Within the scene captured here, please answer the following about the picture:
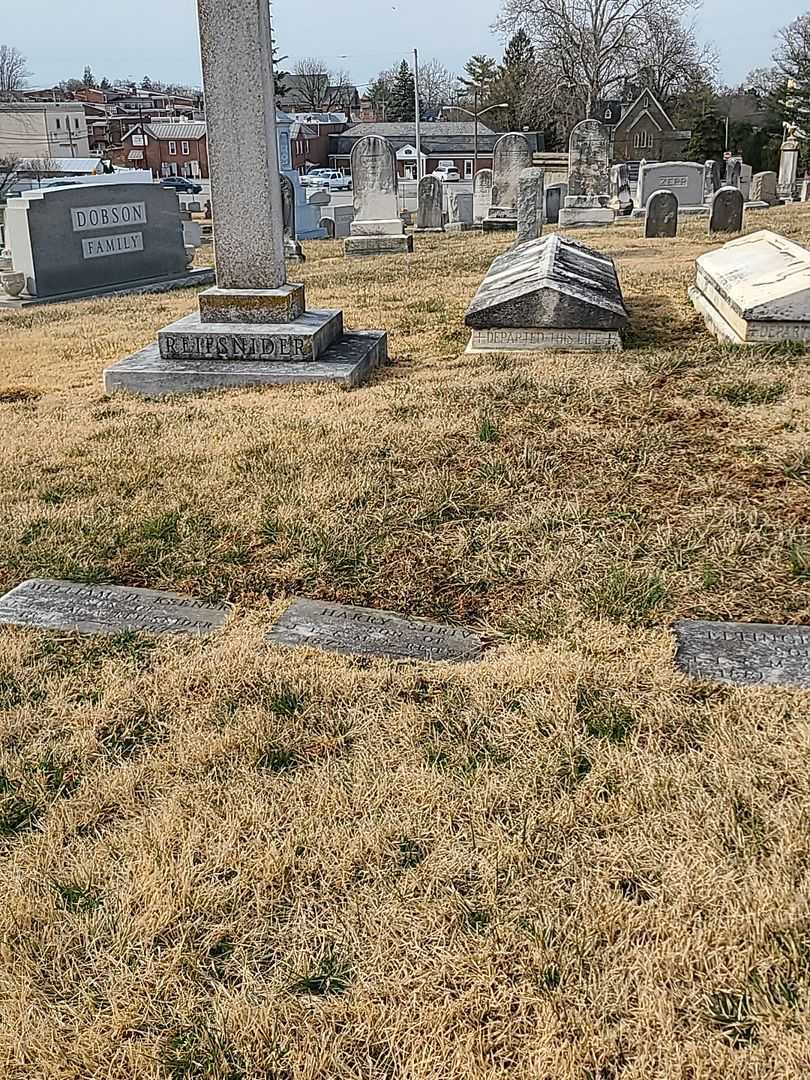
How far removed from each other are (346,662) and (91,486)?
7.12 ft

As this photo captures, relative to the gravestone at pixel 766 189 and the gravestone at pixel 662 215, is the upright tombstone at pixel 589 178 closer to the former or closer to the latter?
the gravestone at pixel 662 215

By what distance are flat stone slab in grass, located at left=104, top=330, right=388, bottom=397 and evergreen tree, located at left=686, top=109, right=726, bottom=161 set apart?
40204 mm

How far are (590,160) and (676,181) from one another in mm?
4866

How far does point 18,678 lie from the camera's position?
9.80 feet

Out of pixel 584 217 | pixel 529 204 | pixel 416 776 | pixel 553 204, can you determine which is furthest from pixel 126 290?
pixel 553 204

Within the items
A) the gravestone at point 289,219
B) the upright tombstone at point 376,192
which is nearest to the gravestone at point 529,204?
the upright tombstone at point 376,192

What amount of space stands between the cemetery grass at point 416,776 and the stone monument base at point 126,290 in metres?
6.96

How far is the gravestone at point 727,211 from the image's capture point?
13.9 metres

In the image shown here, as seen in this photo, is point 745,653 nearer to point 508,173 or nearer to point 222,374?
point 222,374

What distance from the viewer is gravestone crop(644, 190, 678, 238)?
14.4 meters

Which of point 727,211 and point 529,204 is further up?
point 529,204

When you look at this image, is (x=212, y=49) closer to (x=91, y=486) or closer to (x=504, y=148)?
(x=91, y=486)

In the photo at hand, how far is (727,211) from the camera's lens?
14.1 m

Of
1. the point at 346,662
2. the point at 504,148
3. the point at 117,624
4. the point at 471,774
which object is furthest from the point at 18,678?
the point at 504,148
